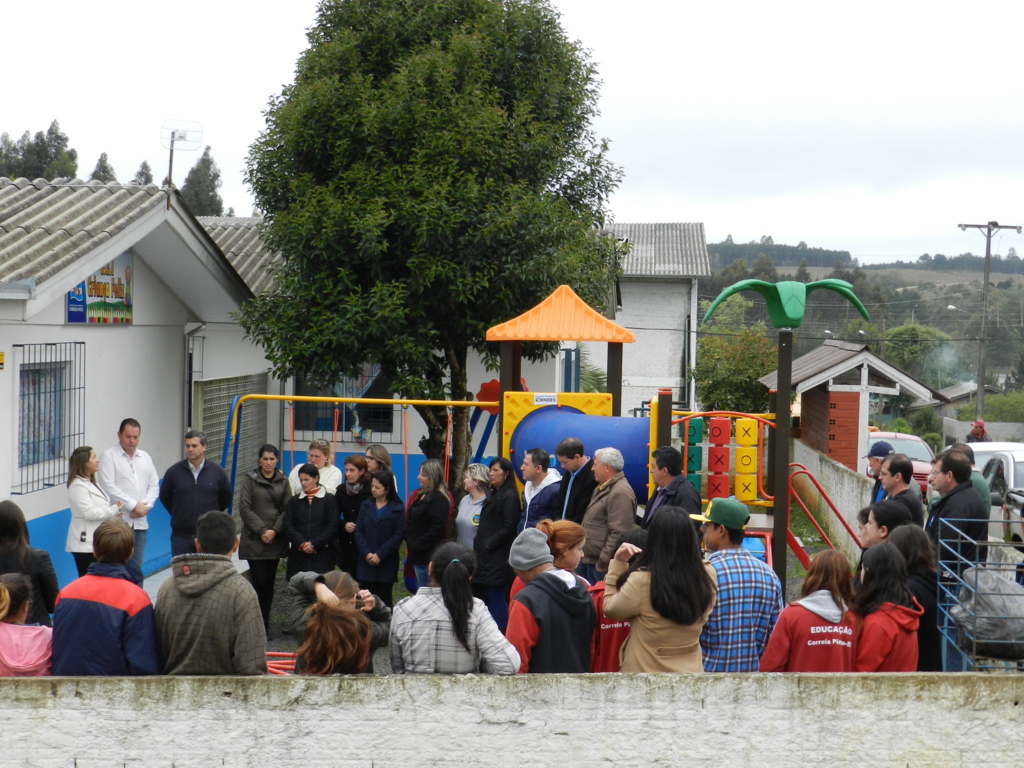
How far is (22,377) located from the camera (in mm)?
8883

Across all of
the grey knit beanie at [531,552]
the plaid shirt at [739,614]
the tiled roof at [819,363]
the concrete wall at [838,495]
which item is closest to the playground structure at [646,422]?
the concrete wall at [838,495]

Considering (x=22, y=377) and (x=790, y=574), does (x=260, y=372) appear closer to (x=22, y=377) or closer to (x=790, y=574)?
(x=22, y=377)

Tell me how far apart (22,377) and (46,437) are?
2.21 ft

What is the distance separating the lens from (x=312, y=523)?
8.34m

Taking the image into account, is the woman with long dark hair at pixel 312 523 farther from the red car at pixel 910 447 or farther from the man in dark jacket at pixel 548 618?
the red car at pixel 910 447

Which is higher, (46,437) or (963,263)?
(963,263)

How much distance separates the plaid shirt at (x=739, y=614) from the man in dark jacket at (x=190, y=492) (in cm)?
481

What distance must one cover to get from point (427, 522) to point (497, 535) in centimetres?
71

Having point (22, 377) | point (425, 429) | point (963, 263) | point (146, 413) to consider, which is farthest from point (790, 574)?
point (963, 263)

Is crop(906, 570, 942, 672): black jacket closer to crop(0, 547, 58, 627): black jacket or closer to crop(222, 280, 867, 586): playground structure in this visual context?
crop(222, 280, 867, 586): playground structure

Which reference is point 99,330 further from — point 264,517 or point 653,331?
point 653,331

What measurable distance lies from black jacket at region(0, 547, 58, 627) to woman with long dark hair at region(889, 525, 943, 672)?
4.51 meters

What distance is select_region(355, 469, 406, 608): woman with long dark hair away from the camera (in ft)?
26.6

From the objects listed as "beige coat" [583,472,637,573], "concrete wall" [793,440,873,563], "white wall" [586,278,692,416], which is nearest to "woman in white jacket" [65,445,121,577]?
"beige coat" [583,472,637,573]
